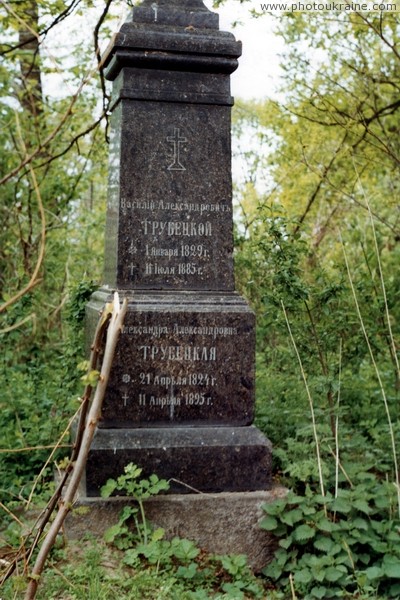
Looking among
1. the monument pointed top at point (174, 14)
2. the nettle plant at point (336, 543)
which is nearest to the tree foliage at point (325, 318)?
the nettle plant at point (336, 543)

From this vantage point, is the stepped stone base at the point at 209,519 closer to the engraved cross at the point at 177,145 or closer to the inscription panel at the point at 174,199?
the inscription panel at the point at 174,199

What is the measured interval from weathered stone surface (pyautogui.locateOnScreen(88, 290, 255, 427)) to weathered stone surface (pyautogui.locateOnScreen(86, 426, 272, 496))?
9 centimetres

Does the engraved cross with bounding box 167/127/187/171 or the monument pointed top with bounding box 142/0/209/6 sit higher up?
the monument pointed top with bounding box 142/0/209/6

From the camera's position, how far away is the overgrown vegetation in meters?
3.76

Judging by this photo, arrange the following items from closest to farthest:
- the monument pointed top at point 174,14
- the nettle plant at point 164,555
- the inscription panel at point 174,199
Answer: the nettle plant at point 164,555
the inscription panel at point 174,199
the monument pointed top at point 174,14

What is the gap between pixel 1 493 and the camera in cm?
452

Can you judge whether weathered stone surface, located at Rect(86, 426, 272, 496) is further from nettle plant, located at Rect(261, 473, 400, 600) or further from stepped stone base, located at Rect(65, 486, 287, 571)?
nettle plant, located at Rect(261, 473, 400, 600)

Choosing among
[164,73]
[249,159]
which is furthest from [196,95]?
[249,159]

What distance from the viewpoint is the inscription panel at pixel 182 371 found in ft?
13.9

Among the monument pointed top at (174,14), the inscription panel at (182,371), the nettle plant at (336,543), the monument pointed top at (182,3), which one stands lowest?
the nettle plant at (336,543)

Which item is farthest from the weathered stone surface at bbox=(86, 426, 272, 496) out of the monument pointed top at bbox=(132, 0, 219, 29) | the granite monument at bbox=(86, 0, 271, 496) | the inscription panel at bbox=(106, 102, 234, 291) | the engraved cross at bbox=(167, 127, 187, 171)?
the monument pointed top at bbox=(132, 0, 219, 29)

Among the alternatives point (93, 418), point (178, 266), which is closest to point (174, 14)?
point (178, 266)

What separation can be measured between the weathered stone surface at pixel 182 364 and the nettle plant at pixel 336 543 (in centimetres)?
59

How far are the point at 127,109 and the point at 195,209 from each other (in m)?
0.64
